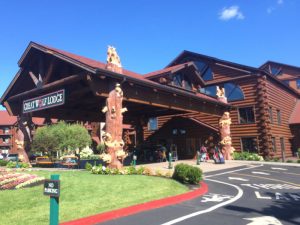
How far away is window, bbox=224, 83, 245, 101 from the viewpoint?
3253 cm

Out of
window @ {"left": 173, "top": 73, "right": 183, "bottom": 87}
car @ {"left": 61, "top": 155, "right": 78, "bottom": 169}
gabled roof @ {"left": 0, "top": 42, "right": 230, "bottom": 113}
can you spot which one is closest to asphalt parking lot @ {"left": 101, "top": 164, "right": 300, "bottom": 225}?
gabled roof @ {"left": 0, "top": 42, "right": 230, "bottom": 113}

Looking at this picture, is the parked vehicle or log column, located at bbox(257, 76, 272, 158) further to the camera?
log column, located at bbox(257, 76, 272, 158)

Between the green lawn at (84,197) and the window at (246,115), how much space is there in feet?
69.2

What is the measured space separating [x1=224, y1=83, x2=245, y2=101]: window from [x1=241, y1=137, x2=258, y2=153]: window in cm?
436

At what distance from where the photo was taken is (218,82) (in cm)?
3425

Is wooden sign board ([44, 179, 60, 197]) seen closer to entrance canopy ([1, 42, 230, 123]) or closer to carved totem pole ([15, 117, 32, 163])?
entrance canopy ([1, 42, 230, 123])

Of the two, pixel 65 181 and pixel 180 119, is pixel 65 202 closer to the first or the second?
pixel 65 181

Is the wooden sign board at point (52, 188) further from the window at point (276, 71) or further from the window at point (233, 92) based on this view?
the window at point (276, 71)

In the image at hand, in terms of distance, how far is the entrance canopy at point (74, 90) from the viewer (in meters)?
16.2

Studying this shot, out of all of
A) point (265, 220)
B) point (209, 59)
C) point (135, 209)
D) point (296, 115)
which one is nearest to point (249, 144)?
point (209, 59)

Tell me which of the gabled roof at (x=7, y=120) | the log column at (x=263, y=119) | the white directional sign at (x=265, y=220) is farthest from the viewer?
the gabled roof at (x=7, y=120)

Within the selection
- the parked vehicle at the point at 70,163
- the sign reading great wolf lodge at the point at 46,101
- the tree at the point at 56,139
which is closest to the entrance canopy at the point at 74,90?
the sign reading great wolf lodge at the point at 46,101

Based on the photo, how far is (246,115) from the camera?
31.8 metres

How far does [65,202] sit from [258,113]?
84.0 ft
